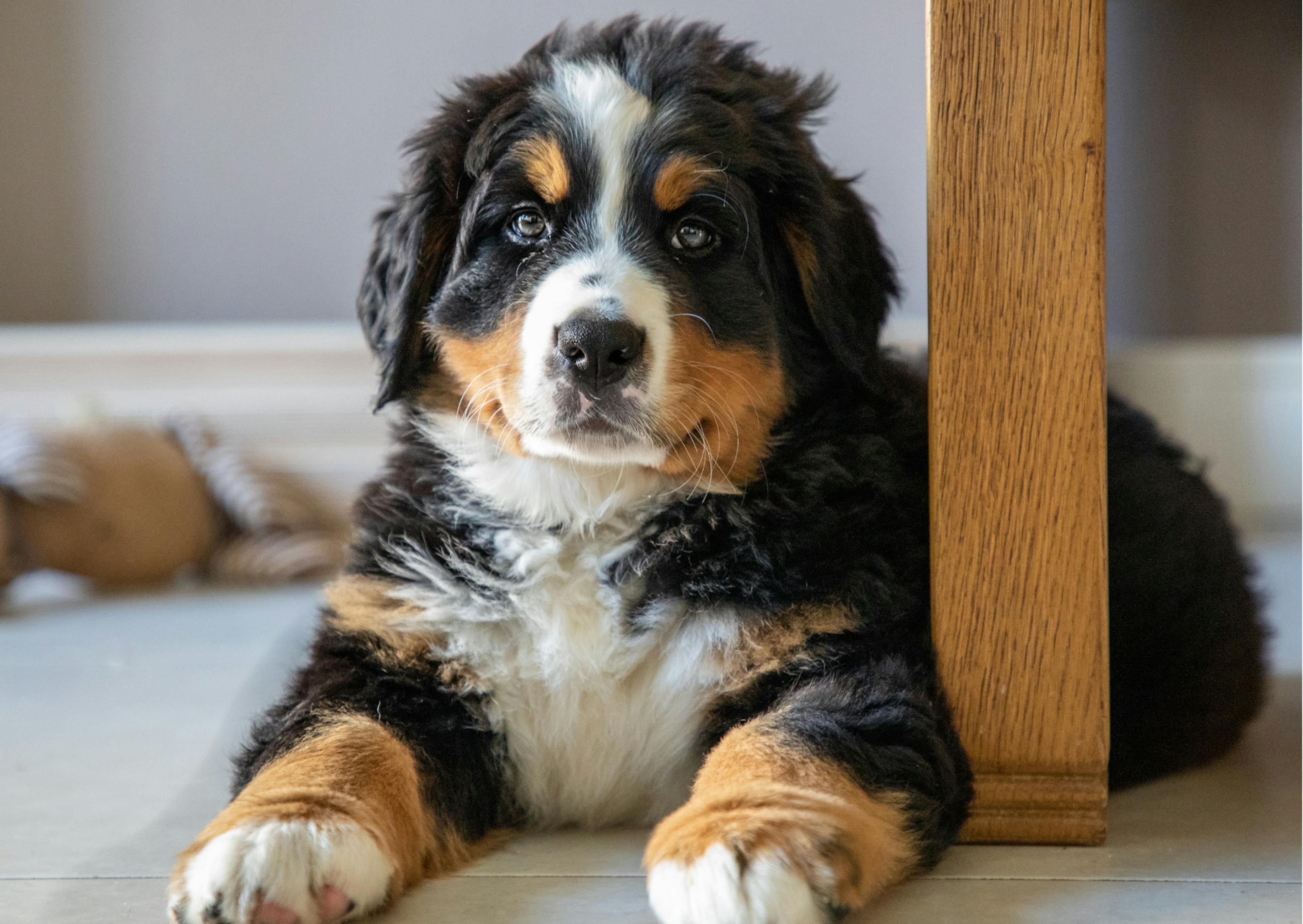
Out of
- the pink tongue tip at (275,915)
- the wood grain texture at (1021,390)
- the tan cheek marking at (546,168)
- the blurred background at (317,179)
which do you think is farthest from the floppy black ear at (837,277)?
the blurred background at (317,179)

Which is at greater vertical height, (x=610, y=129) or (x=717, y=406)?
(x=610, y=129)

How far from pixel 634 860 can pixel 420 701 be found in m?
0.37

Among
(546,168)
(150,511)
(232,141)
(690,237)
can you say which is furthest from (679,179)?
(232,141)

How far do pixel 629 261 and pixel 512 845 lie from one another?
0.85 metres

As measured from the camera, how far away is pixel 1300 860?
65.6 inches

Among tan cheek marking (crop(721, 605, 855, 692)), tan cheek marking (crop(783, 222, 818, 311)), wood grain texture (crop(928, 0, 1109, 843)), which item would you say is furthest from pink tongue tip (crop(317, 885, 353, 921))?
tan cheek marking (crop(783, 222, 818, 311))

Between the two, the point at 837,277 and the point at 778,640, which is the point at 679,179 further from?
the point at 778,640

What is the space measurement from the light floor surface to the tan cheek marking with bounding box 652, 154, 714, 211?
0.93 meters

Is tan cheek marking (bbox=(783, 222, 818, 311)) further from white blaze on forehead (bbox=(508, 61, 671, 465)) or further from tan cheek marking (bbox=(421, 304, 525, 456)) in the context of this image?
tan cheek marking (bbox=(421, 304, 525, 456))

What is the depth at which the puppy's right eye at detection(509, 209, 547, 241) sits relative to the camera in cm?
183

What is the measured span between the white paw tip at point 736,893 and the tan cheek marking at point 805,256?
859 mm

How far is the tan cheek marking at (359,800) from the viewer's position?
1.48 m

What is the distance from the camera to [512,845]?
1780 mm

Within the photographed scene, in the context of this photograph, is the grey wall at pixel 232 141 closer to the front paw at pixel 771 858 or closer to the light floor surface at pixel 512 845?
the light floor surface at pixel 512 845
